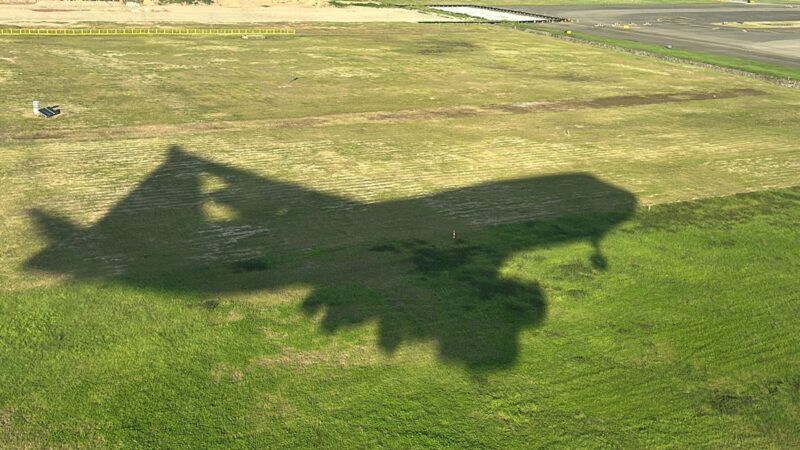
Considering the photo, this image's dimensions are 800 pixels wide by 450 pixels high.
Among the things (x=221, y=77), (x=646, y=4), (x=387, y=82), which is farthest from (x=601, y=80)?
(x=646, y=4)

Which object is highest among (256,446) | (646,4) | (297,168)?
(646,4)

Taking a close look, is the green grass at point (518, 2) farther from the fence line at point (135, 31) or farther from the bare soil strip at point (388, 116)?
the bare soil strip at point (388, 116)

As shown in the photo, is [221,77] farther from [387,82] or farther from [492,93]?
[492,93]

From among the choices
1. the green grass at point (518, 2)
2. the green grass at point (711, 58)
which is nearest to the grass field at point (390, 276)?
the green grass at point (711, 58)

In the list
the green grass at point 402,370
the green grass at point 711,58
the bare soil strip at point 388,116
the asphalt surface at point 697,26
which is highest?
the asphalt surface at point 697,26

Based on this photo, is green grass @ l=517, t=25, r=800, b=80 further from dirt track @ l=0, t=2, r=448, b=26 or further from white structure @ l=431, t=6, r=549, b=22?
dirt track @ l=0, t=2, r=448, b=26

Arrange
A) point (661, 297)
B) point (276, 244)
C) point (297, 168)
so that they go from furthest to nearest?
point (297, 168), point (276, 244), point (661, 297)

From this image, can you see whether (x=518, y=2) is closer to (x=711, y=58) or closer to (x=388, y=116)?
(x=711, y=58)
